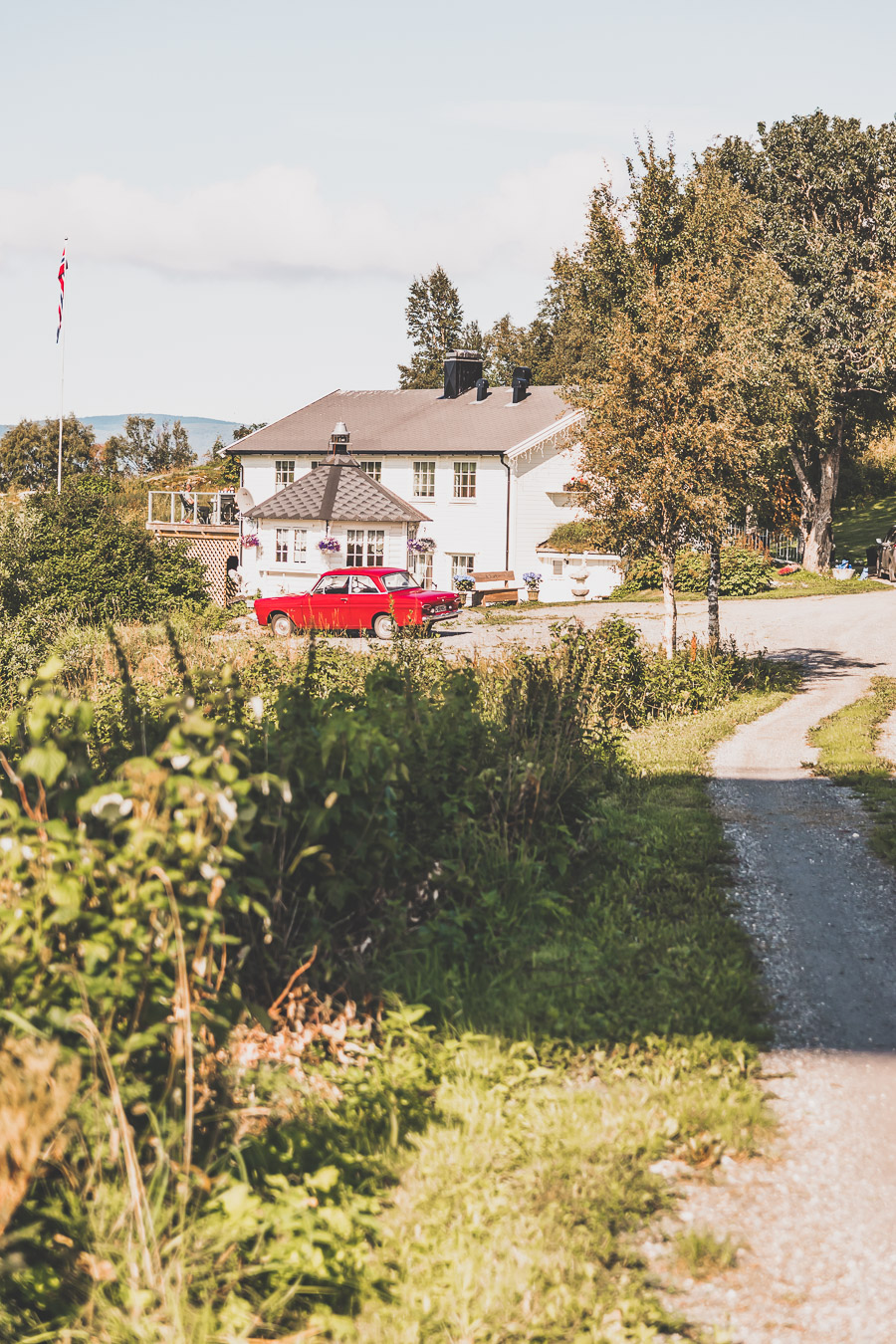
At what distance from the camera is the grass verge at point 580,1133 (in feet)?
10.5

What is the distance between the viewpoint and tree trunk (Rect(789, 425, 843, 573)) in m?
38.5

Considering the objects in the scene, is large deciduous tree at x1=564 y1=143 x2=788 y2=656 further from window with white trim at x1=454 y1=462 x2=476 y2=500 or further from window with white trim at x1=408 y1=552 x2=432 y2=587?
window with white trim at x1=454 y1=462 x2=476 y2=500

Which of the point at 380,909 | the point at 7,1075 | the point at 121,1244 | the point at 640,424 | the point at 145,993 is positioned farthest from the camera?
the point at 640,424

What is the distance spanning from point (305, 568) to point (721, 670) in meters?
22.3

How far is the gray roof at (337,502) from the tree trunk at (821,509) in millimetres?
13660

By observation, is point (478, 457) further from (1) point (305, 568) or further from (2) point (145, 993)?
(2) point (145, 993)

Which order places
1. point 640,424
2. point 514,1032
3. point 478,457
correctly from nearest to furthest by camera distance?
point 514,1032, point 640,424, point 478,457

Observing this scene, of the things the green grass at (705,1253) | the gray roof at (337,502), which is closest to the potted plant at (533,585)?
the gray roof at (337,502)

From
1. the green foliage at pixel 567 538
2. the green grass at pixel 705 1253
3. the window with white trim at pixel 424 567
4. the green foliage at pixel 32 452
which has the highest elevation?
the green foliage at pixel 32 452

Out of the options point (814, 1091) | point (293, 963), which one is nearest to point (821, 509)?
point (814, 1091)

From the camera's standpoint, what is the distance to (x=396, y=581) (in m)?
27.4

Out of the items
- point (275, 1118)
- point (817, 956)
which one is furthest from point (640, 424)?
point (275, 1118)

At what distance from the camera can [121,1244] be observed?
292 centimetres

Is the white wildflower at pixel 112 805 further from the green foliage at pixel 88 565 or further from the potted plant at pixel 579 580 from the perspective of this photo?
the potted plant at pixel 579 580
